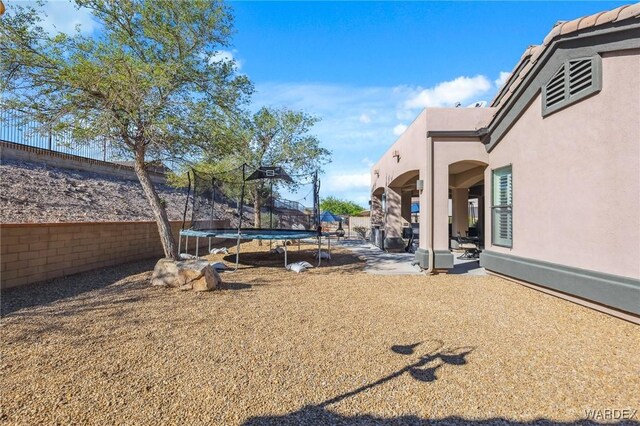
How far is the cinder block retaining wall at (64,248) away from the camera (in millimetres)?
5996

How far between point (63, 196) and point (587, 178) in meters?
15.3

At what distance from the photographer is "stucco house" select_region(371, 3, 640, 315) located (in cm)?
457

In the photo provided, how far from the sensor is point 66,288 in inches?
248

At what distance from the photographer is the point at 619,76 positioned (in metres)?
4.69

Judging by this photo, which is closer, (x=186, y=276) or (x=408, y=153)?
(x=186, y=276)

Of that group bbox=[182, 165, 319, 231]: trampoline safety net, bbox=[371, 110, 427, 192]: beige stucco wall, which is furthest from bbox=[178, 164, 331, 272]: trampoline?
bbox=[371, 110, 427, 192]: beige stucco wall

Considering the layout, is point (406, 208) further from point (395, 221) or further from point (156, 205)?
point (156, 205)

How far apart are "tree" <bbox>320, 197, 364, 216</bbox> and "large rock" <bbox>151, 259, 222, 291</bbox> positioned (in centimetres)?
3548

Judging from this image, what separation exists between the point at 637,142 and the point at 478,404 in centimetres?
407

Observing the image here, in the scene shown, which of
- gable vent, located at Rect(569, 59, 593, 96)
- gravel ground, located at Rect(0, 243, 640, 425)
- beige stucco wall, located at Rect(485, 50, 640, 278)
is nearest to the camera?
gravel ground, located at Rect(0, 243, 640, 425)

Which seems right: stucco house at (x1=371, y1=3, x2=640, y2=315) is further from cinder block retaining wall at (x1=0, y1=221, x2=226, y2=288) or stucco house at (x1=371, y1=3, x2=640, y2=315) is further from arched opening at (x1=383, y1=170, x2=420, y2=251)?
cinder block retaining wall at (x1=0, y1=221, x2=226, y2=288)

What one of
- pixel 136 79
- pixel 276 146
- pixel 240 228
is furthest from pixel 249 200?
pixel 136 79

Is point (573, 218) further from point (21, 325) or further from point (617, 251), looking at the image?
point (21, 325)

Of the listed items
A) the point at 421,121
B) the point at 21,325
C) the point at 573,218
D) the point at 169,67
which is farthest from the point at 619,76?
the point at 21,325
